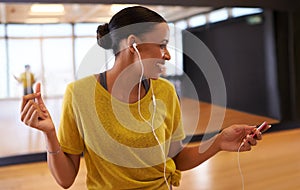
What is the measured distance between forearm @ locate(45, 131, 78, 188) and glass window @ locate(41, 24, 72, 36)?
6968 millimetres

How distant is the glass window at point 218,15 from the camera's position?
6.11 metres

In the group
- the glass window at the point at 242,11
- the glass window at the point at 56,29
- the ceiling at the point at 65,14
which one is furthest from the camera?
the glass window at the point at 56,29

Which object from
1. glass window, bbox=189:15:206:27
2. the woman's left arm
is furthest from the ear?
glass window, bbox=189:15:206:27

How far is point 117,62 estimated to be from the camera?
986 millimetres

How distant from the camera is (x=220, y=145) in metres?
1.08

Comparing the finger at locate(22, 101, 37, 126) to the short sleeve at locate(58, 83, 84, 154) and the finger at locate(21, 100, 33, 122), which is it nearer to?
the finger at locate(21, 100, 33, 122)

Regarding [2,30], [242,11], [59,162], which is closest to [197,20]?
[242,11]

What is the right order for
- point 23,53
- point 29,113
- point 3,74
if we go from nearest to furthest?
point 29,113 → point 3,74 → point 23,53

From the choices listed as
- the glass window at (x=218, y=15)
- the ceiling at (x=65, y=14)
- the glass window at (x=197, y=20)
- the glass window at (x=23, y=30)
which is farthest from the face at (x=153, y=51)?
the glass window at (x=23, y=30)

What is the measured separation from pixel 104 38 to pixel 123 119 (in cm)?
24

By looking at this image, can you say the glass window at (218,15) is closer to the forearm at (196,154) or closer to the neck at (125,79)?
the forearm at (196,154)

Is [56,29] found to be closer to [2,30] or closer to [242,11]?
[2,30]

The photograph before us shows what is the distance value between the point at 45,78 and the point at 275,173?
5.65 metres

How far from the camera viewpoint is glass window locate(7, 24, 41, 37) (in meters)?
7.75
